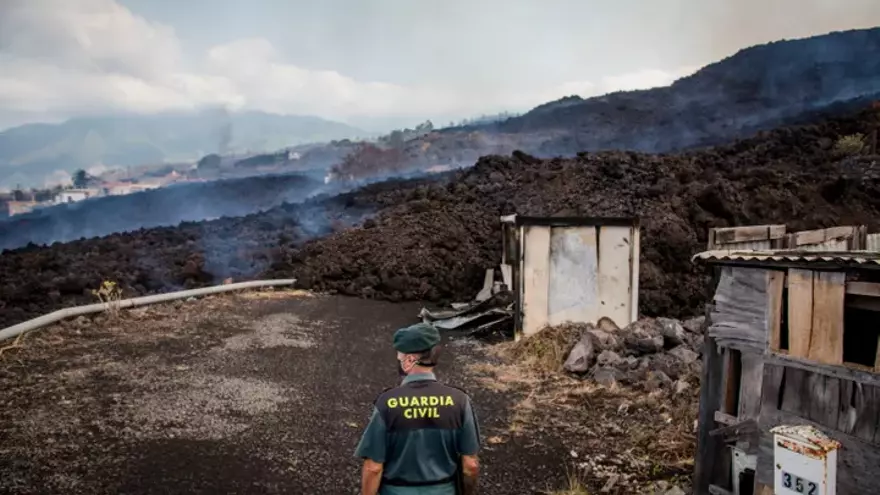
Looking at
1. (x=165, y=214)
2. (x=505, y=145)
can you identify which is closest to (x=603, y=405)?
(x=165, y=214)

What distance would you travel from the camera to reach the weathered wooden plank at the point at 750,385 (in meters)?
4.07

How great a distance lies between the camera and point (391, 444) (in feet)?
9.80

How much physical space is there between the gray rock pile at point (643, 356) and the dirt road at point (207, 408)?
4.44 ft

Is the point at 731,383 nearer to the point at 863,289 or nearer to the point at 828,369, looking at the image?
the point at 828,369

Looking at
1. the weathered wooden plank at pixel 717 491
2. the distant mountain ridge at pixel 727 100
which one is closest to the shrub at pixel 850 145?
the distant mountain ridge at pixel 727 100

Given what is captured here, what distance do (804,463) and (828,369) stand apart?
2.59 ft

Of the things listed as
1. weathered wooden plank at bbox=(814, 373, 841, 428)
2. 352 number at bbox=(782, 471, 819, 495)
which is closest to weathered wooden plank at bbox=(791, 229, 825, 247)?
weathered wooden plank at bbox=(814, 373, 841, 428)

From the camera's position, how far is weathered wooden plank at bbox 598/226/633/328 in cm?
1038

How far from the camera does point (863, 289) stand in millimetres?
3566

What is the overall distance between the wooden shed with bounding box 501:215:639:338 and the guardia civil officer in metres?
7.35

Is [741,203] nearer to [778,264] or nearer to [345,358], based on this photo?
[345,358]

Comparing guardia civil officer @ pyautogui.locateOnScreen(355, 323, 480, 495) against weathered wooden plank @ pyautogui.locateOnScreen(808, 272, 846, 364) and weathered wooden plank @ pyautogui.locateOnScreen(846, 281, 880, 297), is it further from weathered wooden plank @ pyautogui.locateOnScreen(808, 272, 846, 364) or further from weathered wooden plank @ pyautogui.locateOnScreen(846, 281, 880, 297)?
weathered wooden plank @ pyautogui.locateOnScreen(846, 281, 880, 297)

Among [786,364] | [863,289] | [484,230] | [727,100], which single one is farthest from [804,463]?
[727,100]

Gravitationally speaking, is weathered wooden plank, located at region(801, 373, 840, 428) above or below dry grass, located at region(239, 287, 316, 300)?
above
